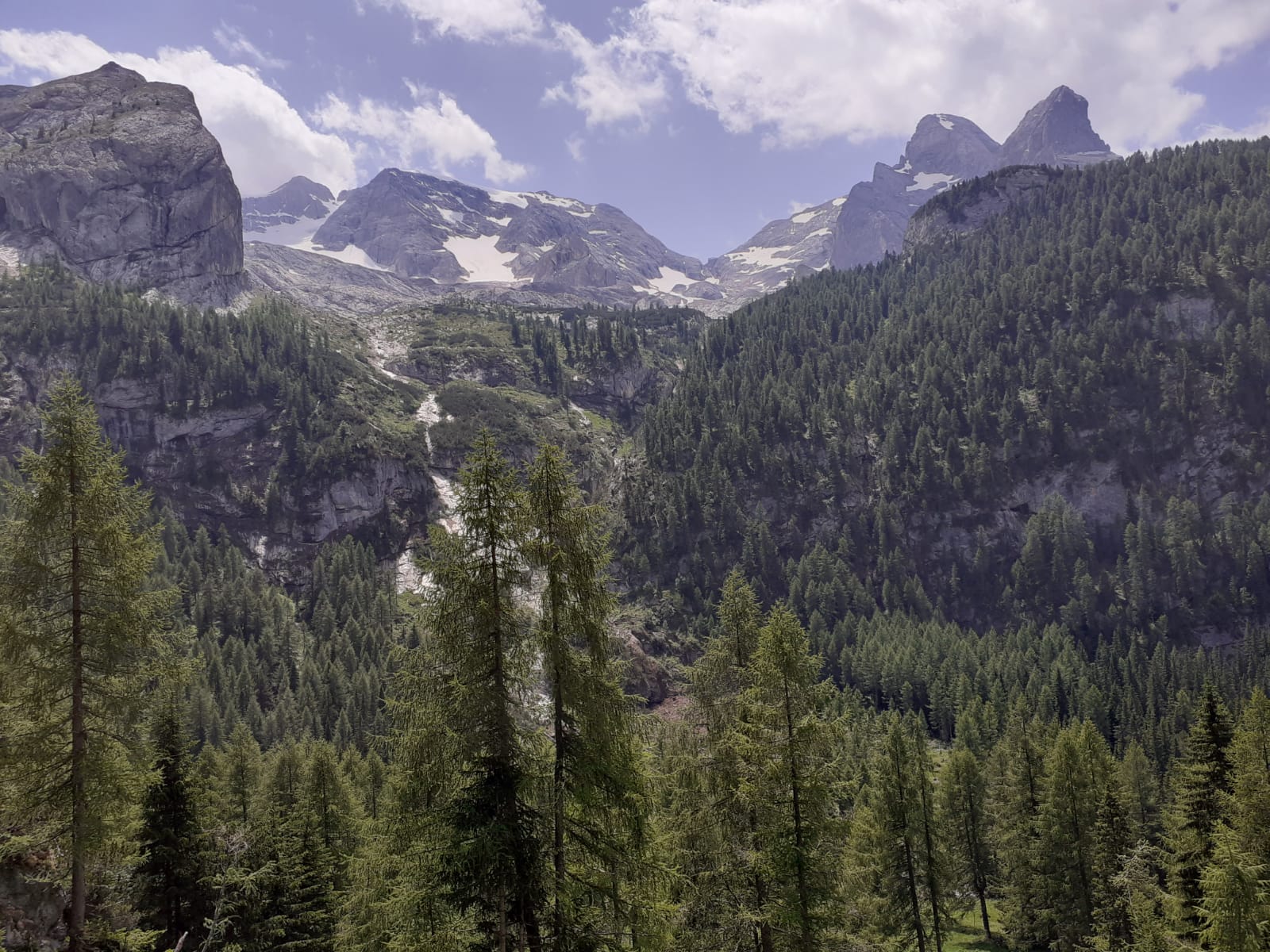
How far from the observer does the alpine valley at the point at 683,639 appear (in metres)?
15.7

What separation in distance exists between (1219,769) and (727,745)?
948 inches

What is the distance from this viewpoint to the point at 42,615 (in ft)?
55.6

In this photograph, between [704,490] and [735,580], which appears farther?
[704,490]

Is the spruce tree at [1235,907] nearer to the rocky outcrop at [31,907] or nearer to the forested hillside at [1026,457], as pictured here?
the rocky outcrop at [31,907]

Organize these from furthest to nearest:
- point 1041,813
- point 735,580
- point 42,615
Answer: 1. point 1041,813
2. point 735,580
3. point 42,615

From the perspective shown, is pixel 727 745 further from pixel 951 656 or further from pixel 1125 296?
pixel 1125 296

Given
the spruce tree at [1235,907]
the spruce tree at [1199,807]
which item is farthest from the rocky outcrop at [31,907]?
the spruce tree at [1199,807]

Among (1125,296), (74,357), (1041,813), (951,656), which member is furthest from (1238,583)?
(74,357)

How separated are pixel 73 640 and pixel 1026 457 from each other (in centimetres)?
17817

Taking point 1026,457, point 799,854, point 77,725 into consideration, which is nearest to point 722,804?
point 799,854

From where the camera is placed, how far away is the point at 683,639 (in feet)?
426

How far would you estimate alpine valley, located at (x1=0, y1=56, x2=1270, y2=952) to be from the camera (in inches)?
617

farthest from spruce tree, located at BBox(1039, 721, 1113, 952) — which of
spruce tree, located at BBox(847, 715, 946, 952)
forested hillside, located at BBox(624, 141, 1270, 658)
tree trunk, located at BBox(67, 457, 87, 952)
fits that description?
forested hillside, located at BBox(624, 141, 1270, 658)

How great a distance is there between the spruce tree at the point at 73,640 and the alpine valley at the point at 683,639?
0.09 metres
